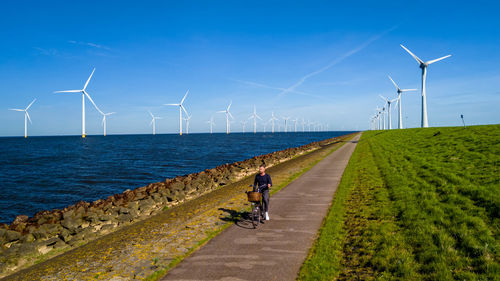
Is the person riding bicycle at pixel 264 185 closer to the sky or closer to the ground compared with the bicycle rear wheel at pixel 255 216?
closer to the sky

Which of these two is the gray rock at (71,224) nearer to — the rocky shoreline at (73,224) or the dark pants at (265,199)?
the rocky shoreline at (73,224)

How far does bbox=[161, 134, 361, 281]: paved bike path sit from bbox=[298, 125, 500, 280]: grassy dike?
0.50 meters

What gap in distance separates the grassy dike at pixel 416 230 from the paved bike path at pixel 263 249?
50 centimetres

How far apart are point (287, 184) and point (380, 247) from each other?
11764 millimetres

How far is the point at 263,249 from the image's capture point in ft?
28.8

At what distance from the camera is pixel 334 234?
31.8 feet

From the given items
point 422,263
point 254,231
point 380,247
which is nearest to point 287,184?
point 254,231

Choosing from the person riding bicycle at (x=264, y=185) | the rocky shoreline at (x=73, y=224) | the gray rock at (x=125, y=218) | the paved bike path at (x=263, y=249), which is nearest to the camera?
the paved bike path at (x=263, y=249)

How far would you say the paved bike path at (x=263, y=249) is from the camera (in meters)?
7.30

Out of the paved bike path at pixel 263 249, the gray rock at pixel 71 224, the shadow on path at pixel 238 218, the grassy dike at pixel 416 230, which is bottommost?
the gray rock at pixel 71 224

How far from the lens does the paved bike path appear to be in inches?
287

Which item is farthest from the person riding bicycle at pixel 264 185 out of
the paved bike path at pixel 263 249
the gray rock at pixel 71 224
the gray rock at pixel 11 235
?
the gray rock at pixel 11 235

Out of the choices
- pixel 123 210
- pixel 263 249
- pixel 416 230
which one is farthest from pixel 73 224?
pixel 416 230

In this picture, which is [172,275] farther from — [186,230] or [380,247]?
[380,247]
